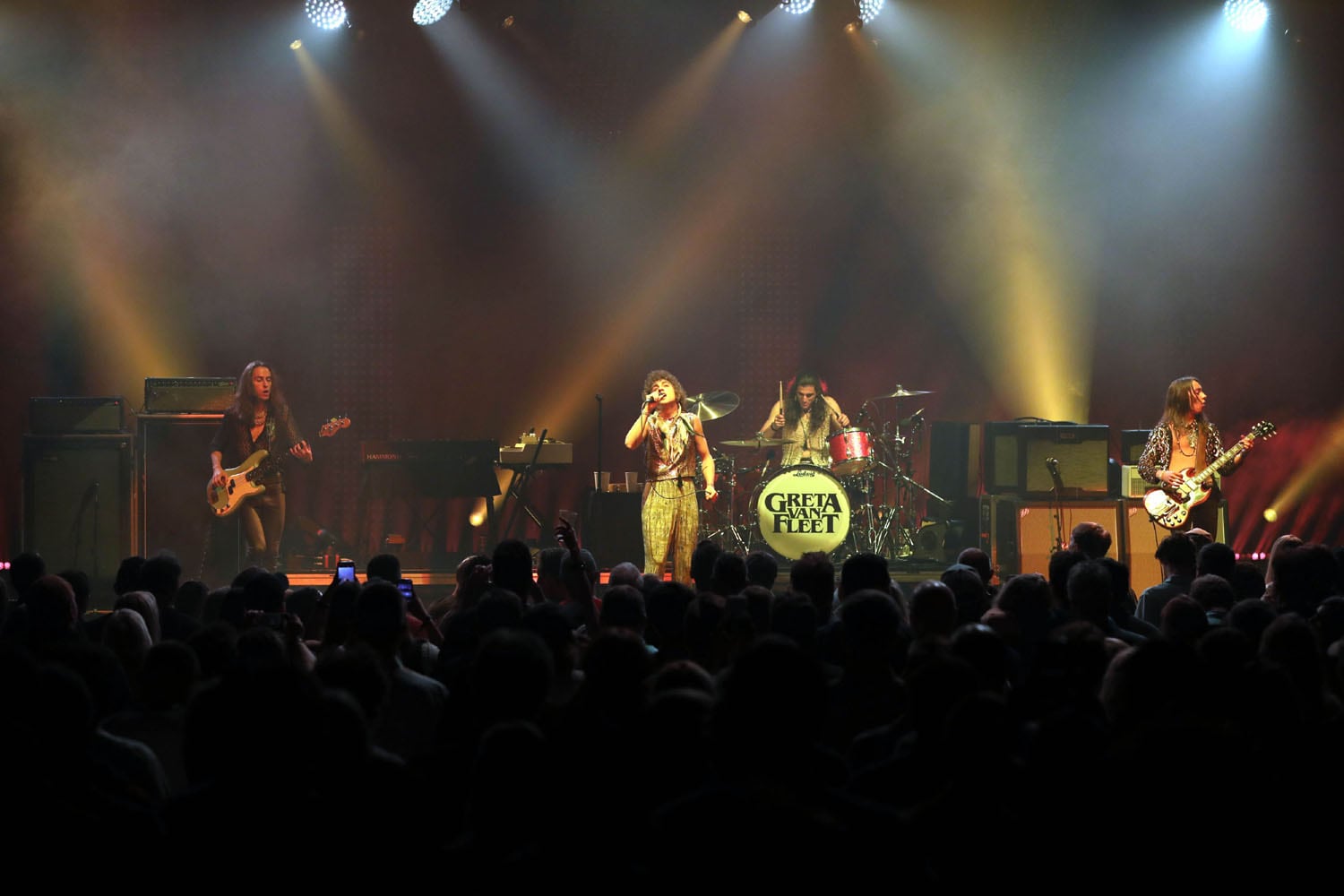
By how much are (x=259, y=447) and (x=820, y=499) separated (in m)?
4.87

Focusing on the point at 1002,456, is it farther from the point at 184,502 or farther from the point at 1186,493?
the point at 184,502

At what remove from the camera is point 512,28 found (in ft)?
46.2

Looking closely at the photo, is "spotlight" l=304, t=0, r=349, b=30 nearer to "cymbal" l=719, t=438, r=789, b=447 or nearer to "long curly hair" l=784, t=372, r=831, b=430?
"cymbal" l=719, t=438, r=789, b=447

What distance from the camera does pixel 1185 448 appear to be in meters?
10.1

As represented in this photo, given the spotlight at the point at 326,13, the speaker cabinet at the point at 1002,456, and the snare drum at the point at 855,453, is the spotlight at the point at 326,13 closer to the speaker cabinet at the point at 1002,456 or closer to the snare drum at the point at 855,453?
the snare drum at the point at 855,453

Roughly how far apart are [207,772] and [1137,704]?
6.70ft

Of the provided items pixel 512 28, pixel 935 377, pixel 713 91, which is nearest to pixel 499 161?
pixel 512 28

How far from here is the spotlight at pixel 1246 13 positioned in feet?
42.5

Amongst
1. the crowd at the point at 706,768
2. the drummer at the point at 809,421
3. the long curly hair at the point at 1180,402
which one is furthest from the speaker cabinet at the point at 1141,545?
the crowd at the point at 706,768

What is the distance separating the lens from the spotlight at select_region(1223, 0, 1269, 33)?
12953 mm

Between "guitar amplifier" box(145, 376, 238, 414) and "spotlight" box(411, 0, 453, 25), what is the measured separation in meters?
4.28

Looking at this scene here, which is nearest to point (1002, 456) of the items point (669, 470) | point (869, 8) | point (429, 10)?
point (669, 470)

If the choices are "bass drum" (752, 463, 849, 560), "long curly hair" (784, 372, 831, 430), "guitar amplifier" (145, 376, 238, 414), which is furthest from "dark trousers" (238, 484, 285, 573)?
"long curly hair" (784, 372, 831, 430)

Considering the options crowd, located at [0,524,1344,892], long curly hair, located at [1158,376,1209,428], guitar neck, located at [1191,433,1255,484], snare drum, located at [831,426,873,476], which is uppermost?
long curly hair, located at [1158,376,1209,428]
